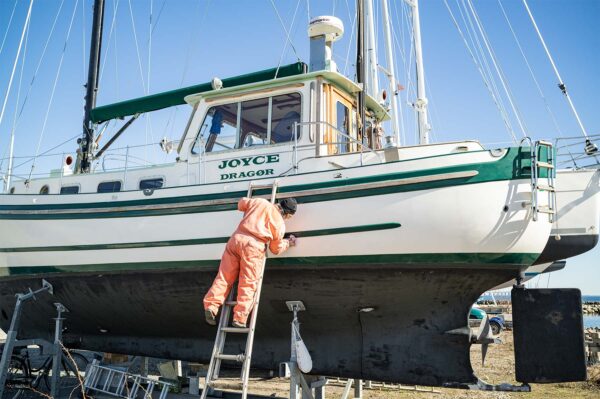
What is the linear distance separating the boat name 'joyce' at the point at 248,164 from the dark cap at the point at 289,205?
711 millimetres

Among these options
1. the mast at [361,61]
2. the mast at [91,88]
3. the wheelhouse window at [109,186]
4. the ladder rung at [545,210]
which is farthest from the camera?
the mast at [91,88]

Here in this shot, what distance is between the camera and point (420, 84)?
13.3 m

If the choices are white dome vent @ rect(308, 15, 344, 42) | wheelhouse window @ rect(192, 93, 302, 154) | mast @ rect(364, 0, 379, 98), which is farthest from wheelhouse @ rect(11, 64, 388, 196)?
mast @ rect(364, 0, 379, 98)

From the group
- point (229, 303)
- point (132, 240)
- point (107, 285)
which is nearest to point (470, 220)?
point (229, 303)

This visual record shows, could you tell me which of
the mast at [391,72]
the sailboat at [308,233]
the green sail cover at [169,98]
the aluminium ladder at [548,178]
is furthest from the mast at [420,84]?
the aluminium ladder at [548,178]

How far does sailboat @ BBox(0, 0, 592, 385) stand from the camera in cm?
477

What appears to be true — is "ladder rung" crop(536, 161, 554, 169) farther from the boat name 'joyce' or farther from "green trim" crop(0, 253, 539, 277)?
the boat name 'joyce'

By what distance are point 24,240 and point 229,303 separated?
344cm

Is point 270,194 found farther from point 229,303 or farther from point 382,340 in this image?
point 382,340

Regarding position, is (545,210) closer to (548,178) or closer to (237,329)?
(548,178)

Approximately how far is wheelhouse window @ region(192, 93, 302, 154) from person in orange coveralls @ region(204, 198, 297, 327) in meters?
1.38

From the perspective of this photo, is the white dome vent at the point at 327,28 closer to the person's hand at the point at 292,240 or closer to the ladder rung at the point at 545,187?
the person's hand at the point at 292,240

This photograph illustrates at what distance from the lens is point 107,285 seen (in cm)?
611

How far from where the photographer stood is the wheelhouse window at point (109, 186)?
22.1 ft
